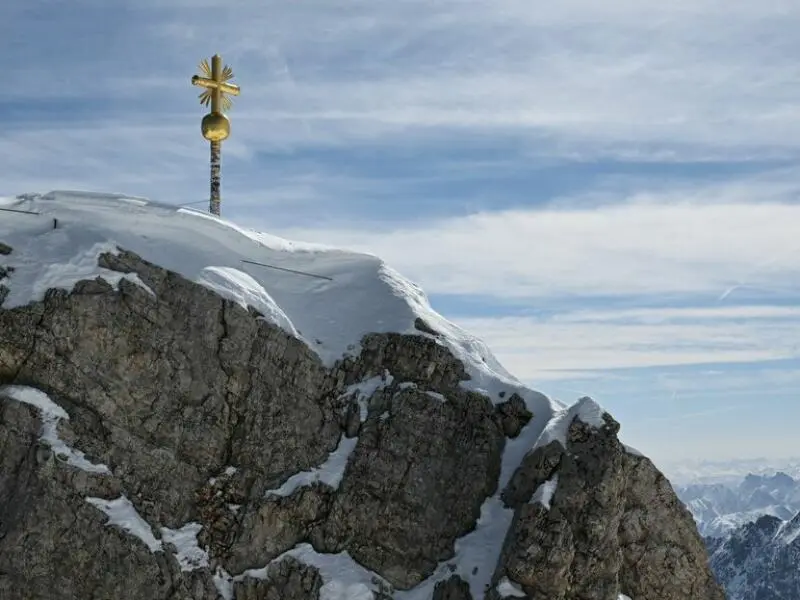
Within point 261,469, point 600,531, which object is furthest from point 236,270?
point 600,531

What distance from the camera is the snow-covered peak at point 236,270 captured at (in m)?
37.9

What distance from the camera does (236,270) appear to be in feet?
134

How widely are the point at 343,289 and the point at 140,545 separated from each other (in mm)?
14920

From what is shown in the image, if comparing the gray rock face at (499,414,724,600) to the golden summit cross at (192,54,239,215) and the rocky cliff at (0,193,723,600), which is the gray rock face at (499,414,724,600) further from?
the golden summit cross at (192,54,239,215)

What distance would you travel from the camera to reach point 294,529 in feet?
116

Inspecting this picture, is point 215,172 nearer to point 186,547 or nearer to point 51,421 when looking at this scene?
point 51,421

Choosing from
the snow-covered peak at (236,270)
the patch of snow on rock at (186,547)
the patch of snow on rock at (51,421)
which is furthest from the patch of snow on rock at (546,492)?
the patch of snow on rock at (51,421)

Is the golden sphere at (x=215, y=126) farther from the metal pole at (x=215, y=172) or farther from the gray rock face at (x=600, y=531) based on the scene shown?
the gray rock face at (x=600, y=531)

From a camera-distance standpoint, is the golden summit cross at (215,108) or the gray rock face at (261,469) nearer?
the gray rock face at (261,469)

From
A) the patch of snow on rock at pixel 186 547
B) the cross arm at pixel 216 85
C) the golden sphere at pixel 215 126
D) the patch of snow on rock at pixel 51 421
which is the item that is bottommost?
the patch of snow on rock at pixel 186 547

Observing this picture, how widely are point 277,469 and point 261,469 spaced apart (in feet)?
1.94

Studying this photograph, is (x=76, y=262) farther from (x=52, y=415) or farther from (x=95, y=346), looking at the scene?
(x=52, y=415)

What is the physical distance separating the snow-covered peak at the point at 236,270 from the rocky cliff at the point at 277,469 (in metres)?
0.30

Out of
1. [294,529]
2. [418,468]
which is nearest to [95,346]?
[294,529]
